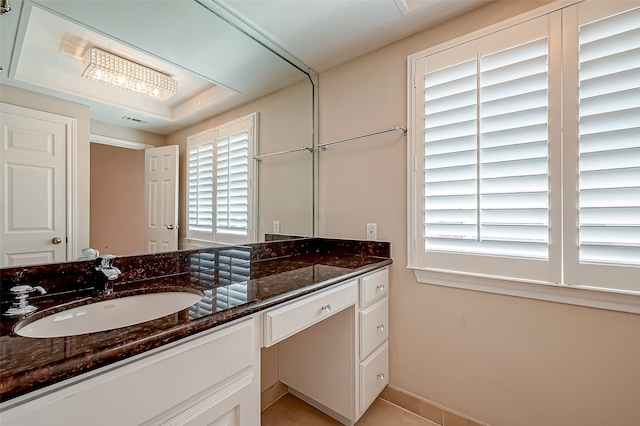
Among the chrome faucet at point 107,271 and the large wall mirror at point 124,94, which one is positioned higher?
the large wall mirror at point 124,94

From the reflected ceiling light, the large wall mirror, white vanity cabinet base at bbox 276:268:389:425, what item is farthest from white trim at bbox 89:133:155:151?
white vanity cabinet base at bbox 276:268:389:425

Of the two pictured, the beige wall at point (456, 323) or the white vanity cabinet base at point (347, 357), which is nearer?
the beige wall at point (456, 323)

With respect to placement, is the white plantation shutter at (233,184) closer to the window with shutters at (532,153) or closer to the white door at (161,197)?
the white door at (161,197)

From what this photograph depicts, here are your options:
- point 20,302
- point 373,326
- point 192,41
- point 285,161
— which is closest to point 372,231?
point 373,326

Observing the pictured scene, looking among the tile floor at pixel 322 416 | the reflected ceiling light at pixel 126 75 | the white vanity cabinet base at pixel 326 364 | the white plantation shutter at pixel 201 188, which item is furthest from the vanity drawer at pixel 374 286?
the reflected ceiling light at pixel 126 75

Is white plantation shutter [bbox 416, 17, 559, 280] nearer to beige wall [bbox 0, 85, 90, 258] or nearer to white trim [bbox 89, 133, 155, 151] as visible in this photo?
white trim [bbox 89, 133, 155, 151]

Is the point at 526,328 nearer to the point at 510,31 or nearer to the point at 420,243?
the point at 420,243

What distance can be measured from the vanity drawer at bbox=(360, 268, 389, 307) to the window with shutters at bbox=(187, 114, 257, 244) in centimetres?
75

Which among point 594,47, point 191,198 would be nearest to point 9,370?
point 191,198

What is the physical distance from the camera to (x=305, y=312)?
1104mm

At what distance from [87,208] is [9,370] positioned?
0.71 meters

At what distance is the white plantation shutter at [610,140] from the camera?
1.03 m

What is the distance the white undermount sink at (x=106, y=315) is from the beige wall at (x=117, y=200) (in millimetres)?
265

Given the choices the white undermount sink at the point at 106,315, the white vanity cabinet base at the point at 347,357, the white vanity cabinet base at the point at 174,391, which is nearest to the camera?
the white vanity cabinet base at the point at 174,391
